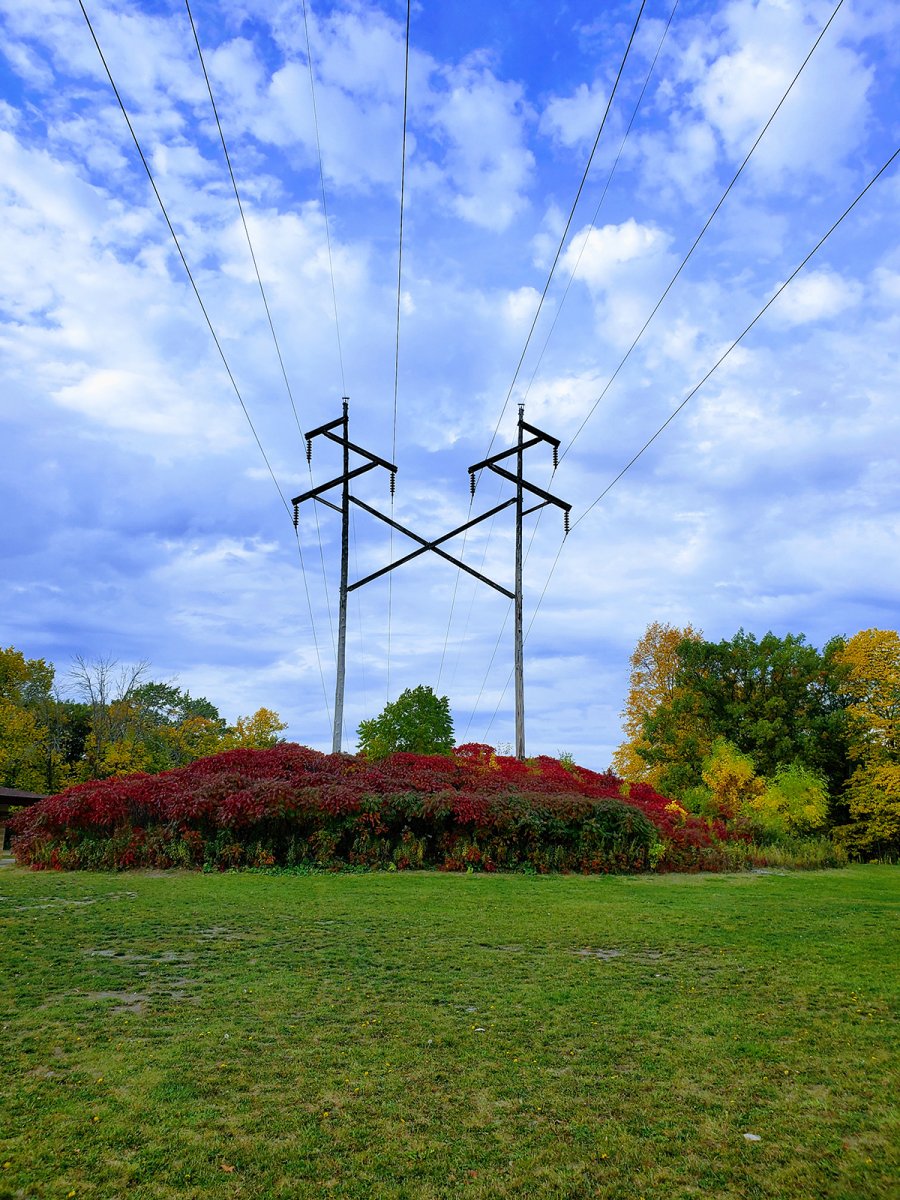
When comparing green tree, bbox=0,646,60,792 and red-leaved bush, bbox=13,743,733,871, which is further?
green tree, bbox=0,646,60,792

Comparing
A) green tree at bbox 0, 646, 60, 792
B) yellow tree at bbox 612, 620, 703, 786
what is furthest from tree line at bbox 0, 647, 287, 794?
yellow tree at bbox 612, 620, 703, 786

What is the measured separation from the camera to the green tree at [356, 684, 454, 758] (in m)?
18.9

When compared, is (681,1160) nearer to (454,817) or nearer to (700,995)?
(700,995)

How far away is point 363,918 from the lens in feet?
26.7

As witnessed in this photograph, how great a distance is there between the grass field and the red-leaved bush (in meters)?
5.13

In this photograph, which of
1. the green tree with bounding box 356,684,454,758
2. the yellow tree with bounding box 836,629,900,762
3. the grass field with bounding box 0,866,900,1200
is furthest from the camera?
the yellow tree with bounding box 836,629,900,762

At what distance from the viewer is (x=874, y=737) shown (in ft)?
96.2

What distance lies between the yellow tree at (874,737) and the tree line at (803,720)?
4cm

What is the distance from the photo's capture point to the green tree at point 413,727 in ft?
61.9

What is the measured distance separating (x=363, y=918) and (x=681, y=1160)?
5.50m

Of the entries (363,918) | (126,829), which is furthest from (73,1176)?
(126,829)

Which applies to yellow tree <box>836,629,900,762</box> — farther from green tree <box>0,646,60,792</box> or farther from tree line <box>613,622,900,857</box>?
green tree <box>0,646,60,792</box>

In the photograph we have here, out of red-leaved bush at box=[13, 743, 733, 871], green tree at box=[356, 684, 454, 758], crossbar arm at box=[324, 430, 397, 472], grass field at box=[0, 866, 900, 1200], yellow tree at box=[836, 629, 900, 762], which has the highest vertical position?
crossbar arm at box=[324, 430, 397, 472]

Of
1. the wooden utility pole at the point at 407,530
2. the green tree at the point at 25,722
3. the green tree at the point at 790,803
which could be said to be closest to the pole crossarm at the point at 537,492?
the wooden utility pole at the point at 407,530
